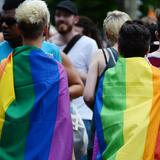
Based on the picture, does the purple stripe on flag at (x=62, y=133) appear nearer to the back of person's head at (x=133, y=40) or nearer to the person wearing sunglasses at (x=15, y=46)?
the back of person's head at (x=133, y=40)

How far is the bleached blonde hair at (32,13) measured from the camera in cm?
736

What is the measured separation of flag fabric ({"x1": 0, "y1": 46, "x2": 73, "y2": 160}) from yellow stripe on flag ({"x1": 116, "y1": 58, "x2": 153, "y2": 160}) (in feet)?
1.49

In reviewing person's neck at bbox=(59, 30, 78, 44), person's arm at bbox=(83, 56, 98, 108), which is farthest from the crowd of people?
person's neck at bbox=(59, 30, 78, 44)

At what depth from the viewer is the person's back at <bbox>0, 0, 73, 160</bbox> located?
23.7 feet

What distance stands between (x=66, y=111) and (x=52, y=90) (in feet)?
0.63

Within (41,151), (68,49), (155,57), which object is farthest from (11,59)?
(68,49)

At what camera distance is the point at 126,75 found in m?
7.37

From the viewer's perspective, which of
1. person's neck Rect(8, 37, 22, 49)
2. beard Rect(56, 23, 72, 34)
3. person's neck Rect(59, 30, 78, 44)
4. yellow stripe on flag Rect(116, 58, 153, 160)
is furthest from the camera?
beard Rect(56, 23, 72, 34)

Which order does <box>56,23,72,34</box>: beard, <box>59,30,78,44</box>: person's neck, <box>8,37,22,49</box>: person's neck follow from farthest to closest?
<box>56,23,72,34</box>: beard < <box>59,30,78,44</box>: person's neck < <box>8,37,22,49</box>: person's neck

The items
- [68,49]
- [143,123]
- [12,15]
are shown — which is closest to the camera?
[143,123]

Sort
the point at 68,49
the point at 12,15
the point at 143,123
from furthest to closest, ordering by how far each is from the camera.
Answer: the point at 68,49
the point at 12,15
the point at 143,123

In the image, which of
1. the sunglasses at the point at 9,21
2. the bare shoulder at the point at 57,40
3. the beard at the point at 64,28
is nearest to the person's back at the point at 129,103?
the sunglasses at the point at 9,21

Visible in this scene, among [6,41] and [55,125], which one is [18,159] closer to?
[55,125]

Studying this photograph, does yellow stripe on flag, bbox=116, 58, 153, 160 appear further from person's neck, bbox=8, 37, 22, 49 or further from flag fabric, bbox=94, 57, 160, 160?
person's neck, bbox=8, 37, 22, 49
